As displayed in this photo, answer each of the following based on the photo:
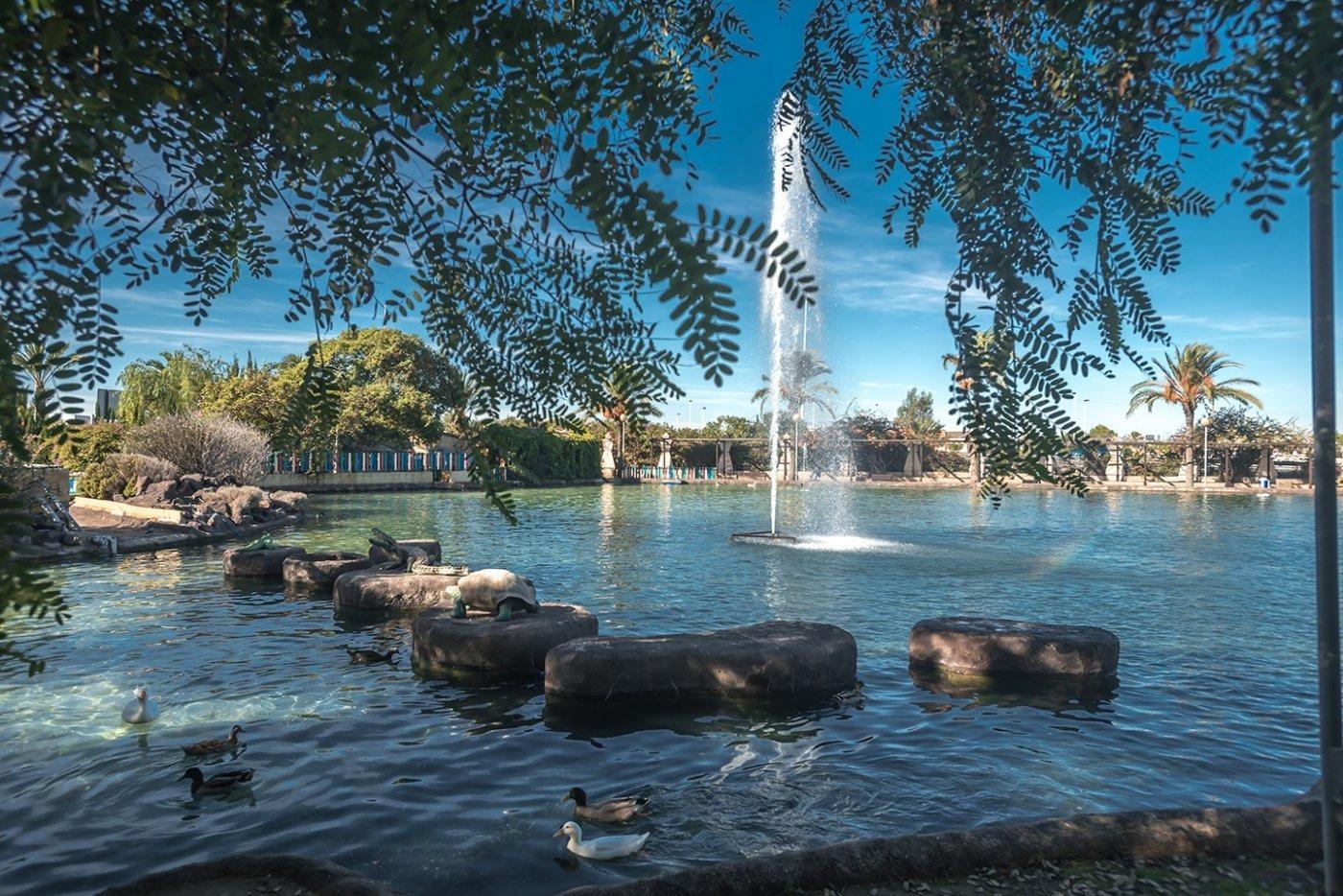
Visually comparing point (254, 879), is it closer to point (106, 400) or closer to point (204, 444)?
point (106, 400)

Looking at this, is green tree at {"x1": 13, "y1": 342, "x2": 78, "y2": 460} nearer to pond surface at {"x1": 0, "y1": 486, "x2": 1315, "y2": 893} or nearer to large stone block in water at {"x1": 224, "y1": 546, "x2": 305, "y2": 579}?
pond surface at {"x1": 0, "y1": 486, "x2": 1315, "y2": 893}

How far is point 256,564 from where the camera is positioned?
2117 cm

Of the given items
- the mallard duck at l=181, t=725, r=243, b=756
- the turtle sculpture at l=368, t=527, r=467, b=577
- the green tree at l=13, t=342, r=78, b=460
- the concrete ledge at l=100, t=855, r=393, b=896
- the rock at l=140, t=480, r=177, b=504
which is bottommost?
the mallard duck at l=181, t=725, r=243, b=756

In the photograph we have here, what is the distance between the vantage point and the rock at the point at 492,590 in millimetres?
14117

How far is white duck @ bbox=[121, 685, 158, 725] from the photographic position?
396 inches

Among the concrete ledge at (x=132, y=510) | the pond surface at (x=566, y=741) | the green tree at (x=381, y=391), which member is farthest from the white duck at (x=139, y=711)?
the green tree at (x=381, y=391)

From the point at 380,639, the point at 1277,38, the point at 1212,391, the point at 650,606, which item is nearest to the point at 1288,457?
the point at 1212,391

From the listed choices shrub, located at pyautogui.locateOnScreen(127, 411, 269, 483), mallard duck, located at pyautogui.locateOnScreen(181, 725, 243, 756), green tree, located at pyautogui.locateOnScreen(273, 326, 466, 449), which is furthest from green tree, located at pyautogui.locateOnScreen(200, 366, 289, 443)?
mallard duck, located at pyautogui.locateOnScreen(181, 725, 243, 756)

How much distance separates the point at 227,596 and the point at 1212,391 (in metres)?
80.8

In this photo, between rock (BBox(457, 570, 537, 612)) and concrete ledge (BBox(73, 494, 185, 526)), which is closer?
rock (BBox(457, 570, 537, 612))

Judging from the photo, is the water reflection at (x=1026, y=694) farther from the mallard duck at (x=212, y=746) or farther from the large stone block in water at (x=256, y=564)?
the large stone block in water at (x=256, y=564)

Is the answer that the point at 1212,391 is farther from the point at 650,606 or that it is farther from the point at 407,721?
the point at 407,721

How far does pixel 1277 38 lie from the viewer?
82.9 inches

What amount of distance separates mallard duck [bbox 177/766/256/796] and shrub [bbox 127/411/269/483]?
1430 inches
